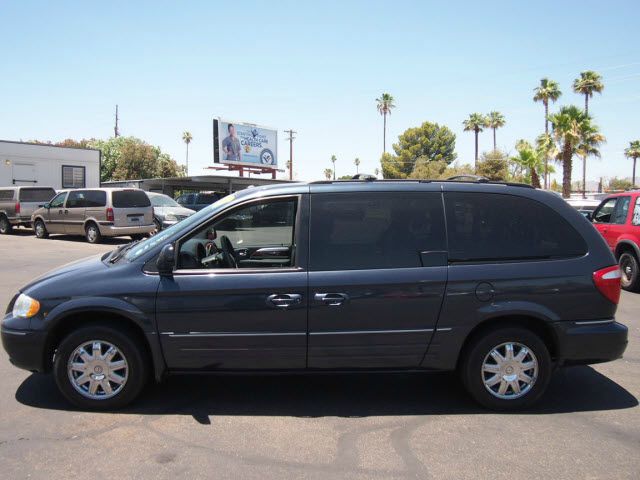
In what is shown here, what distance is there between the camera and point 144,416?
405cm

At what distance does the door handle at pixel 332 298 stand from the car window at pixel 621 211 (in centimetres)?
771

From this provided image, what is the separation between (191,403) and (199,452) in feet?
2.88

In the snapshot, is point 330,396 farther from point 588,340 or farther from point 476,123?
point 476,123

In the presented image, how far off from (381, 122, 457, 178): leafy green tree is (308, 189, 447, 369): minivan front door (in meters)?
61.1

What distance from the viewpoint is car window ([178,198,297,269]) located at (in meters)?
4.27

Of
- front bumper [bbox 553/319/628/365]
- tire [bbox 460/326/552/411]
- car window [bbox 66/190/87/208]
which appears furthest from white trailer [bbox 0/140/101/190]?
front bumper [bbox 553/319/628/365]

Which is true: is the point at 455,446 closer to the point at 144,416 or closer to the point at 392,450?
the point at 392,450

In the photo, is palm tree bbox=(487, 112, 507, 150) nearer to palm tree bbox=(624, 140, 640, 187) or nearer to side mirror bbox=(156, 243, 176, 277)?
palm tree bbox=(624, 140, 640, 187)

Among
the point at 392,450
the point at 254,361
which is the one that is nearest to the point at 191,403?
the point at 254,361

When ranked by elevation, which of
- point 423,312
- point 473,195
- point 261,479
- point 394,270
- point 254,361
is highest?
point 473,195

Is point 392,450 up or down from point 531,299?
down

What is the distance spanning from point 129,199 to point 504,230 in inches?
583

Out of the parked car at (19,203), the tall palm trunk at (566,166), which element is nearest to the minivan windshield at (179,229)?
the parked car at (19,203)

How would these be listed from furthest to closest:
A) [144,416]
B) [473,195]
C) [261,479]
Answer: [473,195] → [144,416] → [261,479]
